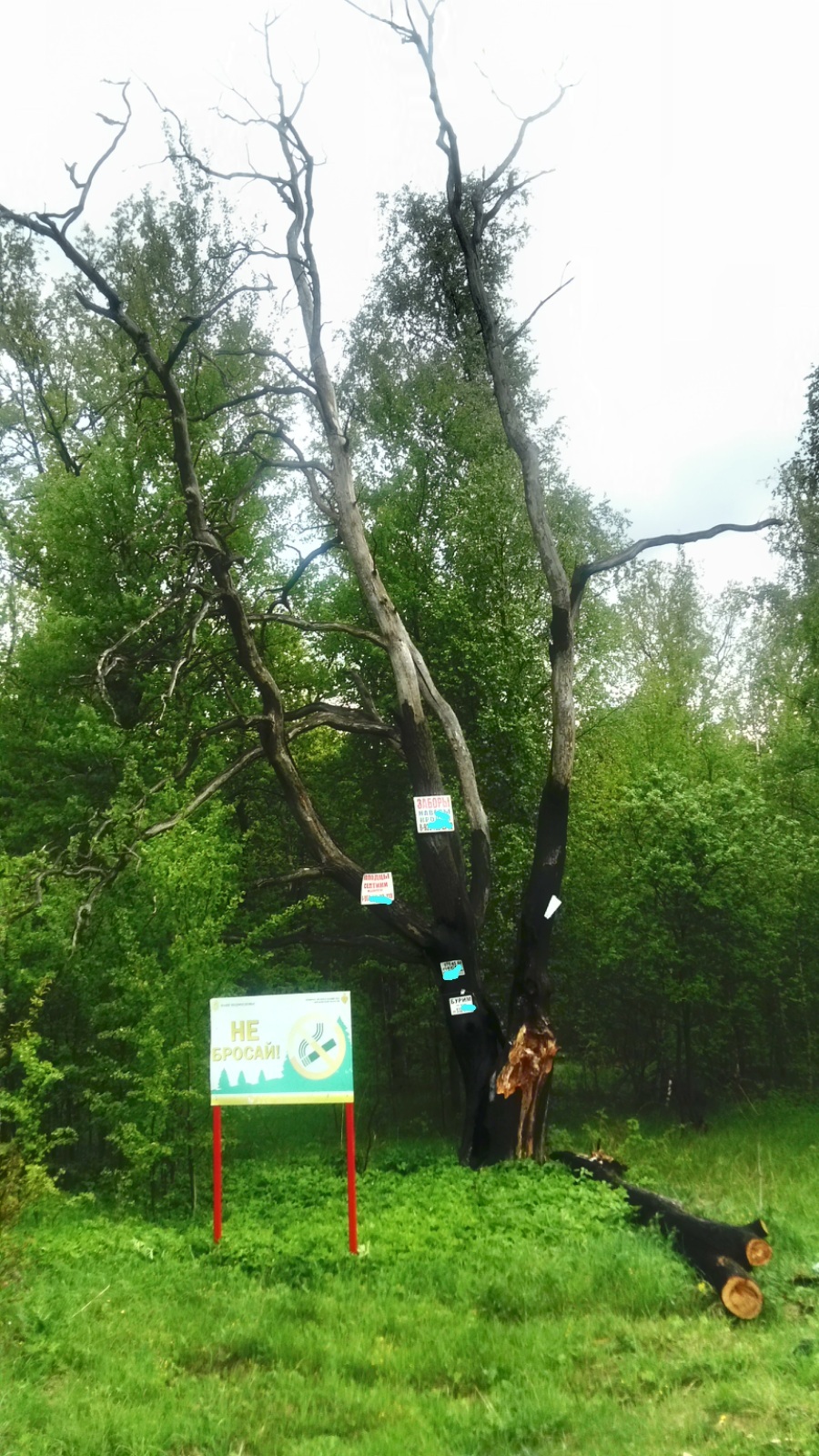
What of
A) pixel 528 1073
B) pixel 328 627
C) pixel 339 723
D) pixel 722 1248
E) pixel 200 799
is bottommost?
pixel 722 1248

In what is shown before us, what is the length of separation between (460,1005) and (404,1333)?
5.09m

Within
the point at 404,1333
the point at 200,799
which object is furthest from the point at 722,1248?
the point at 200,799

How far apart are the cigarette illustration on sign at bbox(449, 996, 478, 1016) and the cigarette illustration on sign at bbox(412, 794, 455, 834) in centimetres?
180

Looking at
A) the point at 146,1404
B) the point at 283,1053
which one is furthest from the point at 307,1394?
the point at 283,1053

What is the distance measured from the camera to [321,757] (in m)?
19.0

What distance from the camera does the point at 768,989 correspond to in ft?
54.4

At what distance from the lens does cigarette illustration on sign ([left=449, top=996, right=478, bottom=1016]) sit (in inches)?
444

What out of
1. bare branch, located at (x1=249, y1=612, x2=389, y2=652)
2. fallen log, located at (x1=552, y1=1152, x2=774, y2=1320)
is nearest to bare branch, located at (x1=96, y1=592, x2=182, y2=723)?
bare branch, located at (x1=249, y1=612, x2=389, y2=652)

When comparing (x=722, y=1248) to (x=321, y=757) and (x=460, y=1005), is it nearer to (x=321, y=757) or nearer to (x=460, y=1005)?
(x=460, y=1005)

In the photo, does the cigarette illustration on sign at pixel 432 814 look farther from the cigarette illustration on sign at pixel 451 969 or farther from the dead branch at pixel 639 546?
the dead branch at pixel 639 546

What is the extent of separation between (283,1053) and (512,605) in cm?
958

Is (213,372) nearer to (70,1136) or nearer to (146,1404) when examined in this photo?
(70,1136)

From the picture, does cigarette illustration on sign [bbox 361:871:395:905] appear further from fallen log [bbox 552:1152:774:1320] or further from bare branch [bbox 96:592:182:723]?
fallen log [bbox 552:1152:774:1320]

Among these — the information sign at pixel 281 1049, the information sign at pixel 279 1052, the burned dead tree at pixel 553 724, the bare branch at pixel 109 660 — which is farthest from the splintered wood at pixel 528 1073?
the bare branch at pixel 109 660
